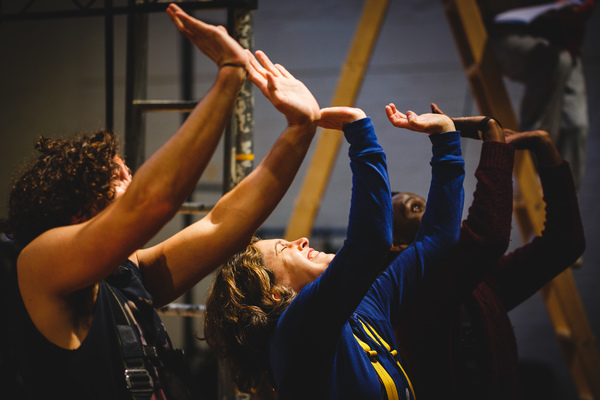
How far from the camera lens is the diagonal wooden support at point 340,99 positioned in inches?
101

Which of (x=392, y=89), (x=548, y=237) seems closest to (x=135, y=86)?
(x=548, y=237)

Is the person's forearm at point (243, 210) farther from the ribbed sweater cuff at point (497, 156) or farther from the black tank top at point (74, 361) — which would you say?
the ribbed sweater cuff at point (497, 156)

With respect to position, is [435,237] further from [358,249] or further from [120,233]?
[120,233]

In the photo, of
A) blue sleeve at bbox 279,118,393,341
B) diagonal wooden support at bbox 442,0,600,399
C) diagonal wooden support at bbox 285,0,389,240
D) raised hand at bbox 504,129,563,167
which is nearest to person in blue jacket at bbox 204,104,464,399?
blue sleeve at bbox 279,118,393,341

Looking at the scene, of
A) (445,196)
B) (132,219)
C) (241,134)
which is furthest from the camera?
(241,134)

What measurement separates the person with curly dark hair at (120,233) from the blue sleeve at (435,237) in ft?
1.72

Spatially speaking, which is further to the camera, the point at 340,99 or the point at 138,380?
the point at 340,99

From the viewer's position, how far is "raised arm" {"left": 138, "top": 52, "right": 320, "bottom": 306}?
38.0 inches

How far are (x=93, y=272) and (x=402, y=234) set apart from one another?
1.09m

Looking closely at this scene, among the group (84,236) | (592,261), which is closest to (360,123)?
(84,236)

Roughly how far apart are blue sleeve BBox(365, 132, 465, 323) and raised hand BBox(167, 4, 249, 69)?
0.70 meters

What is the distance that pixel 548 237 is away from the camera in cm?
168

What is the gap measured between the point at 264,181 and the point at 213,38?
0.28 meters

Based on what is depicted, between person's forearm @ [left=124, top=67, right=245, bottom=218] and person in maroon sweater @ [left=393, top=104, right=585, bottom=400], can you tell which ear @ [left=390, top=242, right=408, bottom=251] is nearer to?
person in maroon sweater @ [left=393, top=104, right=585, bottom=400]
